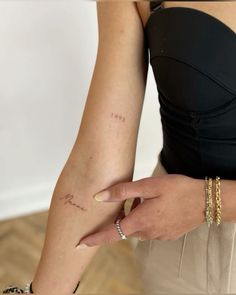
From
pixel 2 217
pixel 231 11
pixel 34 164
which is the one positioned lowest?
pixel 2 217

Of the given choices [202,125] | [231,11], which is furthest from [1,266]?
[231,11]

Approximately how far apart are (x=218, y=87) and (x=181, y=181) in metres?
0.15

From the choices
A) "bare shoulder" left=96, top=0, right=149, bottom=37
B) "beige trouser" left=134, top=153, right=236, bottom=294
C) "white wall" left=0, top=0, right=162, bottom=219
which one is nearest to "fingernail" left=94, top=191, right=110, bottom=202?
"beige trouser" left=134, top=153, right=236, bottom=294

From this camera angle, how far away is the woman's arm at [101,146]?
670mm

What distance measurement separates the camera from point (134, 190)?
0.64 meters

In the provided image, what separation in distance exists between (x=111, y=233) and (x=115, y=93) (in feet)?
0.75

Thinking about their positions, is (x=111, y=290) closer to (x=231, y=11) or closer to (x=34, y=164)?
(x=34, y=164)

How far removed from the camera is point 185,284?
29.7 inches

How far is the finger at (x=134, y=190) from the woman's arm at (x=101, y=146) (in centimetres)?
3

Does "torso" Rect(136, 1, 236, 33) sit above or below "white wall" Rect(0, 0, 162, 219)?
above

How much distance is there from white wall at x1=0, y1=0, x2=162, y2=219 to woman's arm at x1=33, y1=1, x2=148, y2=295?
0.71 meters

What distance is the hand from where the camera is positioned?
0.61 meters

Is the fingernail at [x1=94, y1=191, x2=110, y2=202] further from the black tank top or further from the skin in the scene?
the black tank top

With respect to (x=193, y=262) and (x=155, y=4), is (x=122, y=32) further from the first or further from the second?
(x=193, y=262)
